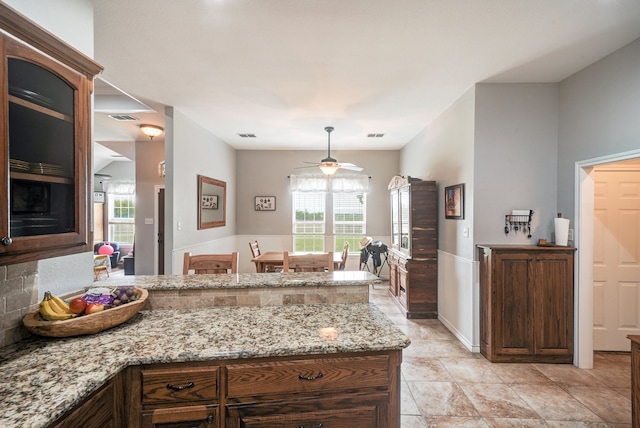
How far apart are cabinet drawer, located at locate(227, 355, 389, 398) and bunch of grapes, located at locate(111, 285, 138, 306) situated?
0.76m

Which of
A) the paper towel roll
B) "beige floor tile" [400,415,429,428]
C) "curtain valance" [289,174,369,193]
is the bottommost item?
"beige floor tile" [400,415,429,428]

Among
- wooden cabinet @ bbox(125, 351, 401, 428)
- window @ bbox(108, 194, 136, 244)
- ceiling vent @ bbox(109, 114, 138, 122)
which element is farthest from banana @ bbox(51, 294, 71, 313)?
window @ bbox(108, 194, 136, 244)

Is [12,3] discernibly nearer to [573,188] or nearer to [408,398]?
[408,398]

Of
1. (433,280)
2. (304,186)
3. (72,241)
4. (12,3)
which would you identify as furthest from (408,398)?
(304,186)

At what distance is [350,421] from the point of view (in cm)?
131

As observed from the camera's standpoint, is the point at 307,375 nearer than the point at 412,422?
Yes

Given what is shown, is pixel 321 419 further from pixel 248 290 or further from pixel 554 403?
pixel 554 403

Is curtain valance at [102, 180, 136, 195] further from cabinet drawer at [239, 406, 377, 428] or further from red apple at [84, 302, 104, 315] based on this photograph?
cabinet drawer at [239, 406, 377, 428]

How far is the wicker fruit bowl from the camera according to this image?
51.3 inches

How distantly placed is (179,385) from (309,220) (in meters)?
5.23

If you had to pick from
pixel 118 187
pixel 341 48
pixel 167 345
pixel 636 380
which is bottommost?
pixel 636 380

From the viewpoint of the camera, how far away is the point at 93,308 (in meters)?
1.43

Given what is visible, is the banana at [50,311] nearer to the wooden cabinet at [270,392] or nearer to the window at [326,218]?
the wooden cabinet at [270,392]

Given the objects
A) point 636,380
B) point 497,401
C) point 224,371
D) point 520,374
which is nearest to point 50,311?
point 224,371
